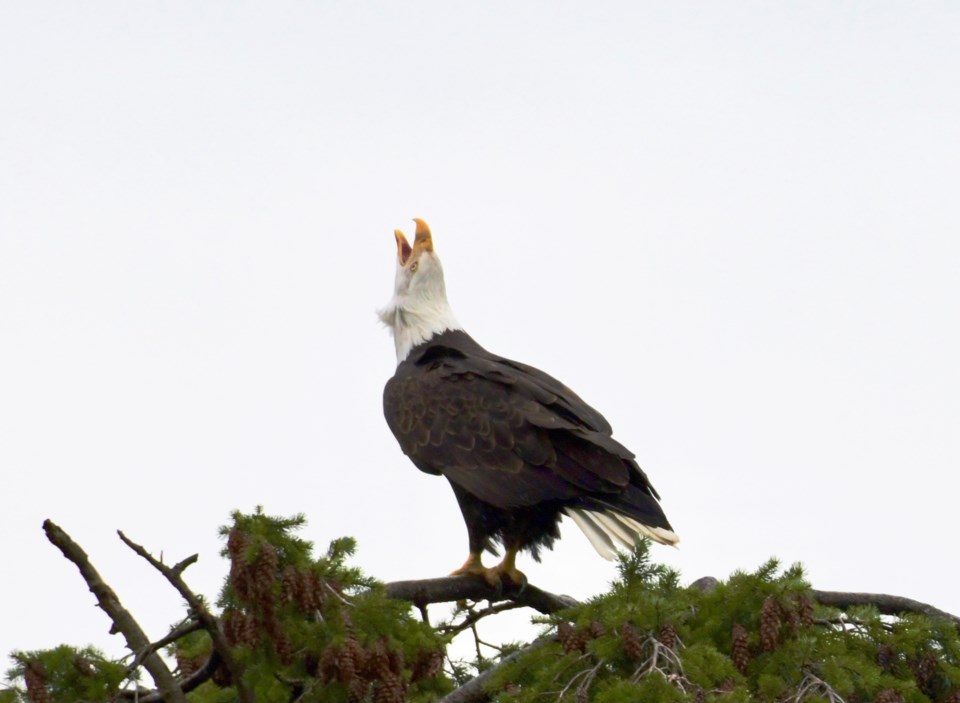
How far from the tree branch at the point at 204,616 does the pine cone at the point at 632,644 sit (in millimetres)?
980

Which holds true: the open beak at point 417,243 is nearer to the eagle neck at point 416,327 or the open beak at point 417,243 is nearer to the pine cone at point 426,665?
the eagle neck at point 416,327

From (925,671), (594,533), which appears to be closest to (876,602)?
(925,671)

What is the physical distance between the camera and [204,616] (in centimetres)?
356

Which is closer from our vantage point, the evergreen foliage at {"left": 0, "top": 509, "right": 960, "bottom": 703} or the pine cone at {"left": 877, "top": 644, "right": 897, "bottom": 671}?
the evergreen foliage at {"left": 0, "top": 509, "right": 960, "bottom": 703}

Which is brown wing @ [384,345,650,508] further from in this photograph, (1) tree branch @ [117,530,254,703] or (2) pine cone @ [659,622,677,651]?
(1) tree branch @ [117,530,254,703]

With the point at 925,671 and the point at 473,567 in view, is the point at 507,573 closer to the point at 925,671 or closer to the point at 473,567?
the point at 473,567

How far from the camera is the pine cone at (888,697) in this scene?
3.73 m

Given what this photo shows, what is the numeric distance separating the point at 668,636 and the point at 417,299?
407 cm

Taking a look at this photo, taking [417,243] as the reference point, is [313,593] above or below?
below

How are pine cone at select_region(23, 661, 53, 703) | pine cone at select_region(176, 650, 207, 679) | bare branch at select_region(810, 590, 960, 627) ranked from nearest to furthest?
1. pine cone at select_region(23, 661, 53, 703)
2. pine cone at select_region(176, 650, 207, 679)
3. bare branch at select_region(810, 590, 960, 627)

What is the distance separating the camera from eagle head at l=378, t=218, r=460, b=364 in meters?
7.45

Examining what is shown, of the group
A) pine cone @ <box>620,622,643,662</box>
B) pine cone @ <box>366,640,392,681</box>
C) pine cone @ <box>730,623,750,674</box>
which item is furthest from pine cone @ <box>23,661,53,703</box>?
pine cone @ <box>730,623,750,674</box>

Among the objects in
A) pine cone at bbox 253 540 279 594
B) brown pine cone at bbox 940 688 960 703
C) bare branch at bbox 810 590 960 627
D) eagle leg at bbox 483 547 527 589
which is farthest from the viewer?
eagle leg at bbox 483 547 527 589

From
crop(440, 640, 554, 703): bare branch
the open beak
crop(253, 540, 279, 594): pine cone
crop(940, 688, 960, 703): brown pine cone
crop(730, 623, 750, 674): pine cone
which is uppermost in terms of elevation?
the open beak
